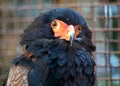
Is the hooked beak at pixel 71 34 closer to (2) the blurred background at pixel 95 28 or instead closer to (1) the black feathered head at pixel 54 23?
(1) the black feathered head at pixel 54 23

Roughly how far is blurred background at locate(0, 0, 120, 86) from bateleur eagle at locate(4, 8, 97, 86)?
1.35m

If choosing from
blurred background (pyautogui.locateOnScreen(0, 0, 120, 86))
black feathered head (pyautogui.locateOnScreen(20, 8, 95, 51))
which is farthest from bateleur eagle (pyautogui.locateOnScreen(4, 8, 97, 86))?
blurred background (pyautogui.locateOnScreen(0, 0, 120, 86))

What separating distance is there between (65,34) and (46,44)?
0.14 meters

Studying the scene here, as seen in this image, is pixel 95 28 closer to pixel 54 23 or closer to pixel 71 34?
pixel 54 23

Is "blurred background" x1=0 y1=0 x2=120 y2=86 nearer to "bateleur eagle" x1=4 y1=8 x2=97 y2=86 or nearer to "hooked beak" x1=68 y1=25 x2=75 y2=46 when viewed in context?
"bateleur eagle" x1=4 y1=8 x2=97 y2=86

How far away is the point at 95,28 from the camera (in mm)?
4902

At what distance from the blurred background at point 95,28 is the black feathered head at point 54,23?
4.36 ft

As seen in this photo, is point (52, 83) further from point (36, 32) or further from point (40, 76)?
point (36, 32)

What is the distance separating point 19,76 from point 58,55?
1.01 ft

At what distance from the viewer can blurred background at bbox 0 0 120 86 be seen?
4.73 meters

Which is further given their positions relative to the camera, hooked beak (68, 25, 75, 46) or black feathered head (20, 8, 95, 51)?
black feathered head (20, 8, 95, 51)

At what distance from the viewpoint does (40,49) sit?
327 cm

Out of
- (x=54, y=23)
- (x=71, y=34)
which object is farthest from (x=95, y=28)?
(x=71, y=34)

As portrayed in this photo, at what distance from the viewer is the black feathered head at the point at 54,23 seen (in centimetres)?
329
